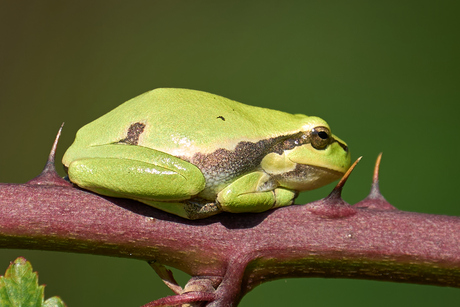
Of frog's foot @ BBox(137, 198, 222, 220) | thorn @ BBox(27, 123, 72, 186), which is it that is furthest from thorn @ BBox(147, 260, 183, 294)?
thorn @ BBox(27, 123, 72, 186)

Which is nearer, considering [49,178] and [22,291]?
[22,291]

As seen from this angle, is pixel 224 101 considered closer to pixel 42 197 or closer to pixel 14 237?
pixel 42 197

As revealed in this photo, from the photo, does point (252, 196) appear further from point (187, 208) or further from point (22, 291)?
point (22, 291)

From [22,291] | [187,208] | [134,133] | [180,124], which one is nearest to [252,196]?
[187,208]

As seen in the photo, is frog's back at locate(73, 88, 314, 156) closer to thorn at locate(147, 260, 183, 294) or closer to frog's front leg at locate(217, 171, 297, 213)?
frog's front leg at locate(217, 171, 297, 213)

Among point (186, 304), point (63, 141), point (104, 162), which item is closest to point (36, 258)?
point (63, 141)

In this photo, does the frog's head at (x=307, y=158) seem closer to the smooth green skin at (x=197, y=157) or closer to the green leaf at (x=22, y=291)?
the smooth green skin at (x=197, y=157)
